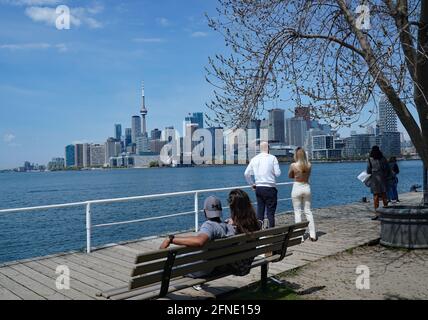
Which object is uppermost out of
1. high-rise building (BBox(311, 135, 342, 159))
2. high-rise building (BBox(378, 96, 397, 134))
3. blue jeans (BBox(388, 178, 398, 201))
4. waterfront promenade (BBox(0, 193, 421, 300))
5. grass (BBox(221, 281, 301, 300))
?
high-rise building (BBox(378, 96, 397, 134))

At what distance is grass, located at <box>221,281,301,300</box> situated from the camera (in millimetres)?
5566

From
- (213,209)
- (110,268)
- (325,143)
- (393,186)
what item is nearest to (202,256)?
(213,209)

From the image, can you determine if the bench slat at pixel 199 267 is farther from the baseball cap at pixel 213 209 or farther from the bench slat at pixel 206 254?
the baseball cap at pixel 213 209

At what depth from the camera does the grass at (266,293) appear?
5566 millimetres

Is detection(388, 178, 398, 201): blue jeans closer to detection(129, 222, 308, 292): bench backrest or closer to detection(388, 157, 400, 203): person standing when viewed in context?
detection(388, 157, 400, 203): person standing

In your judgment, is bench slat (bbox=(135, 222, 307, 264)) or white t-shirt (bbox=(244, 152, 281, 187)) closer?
bench slat (bbox=(135, 222, 307, 264))

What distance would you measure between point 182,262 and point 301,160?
4802 millimetres

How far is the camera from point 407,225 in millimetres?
8062

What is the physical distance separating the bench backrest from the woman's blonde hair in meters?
2.97

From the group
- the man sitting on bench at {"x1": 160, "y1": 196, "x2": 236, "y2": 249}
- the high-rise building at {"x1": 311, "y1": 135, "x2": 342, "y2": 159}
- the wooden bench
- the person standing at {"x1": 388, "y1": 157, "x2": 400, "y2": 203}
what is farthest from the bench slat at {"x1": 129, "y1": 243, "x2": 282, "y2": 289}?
the person standing at {"x1": 388, "y1": 157, "x2": 400, "y2": 203}

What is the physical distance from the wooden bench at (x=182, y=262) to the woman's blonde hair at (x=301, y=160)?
3151 mm

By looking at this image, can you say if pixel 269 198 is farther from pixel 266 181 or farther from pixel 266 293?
pixel 266 293

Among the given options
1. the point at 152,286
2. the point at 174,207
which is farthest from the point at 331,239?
the point at 174,207

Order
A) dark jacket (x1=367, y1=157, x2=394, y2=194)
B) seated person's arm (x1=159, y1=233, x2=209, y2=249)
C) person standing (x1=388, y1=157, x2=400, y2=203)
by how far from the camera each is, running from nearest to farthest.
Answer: seated person's arm (x1=159, y1=233, x2=209, y2=249)
dark jacket (x1=367, y1=157, x2=394, y2=194)
person standing (x1=388, y1=157, x2=400, y2=203)
